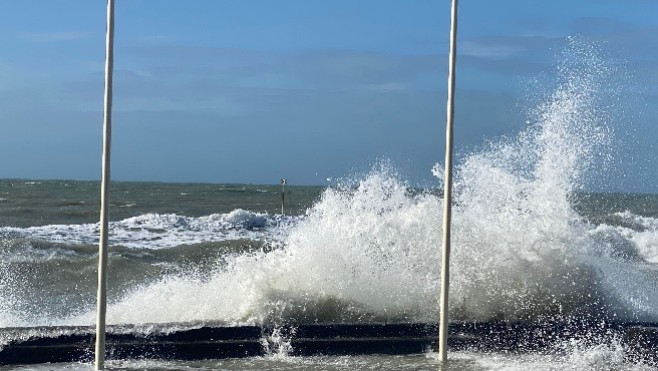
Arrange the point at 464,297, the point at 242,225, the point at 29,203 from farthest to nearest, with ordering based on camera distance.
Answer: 1. the point at 29,203
2. the point at 242,225
3. the point at 464,297

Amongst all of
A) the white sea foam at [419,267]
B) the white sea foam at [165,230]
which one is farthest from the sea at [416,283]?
the white sea foam at [165,230]

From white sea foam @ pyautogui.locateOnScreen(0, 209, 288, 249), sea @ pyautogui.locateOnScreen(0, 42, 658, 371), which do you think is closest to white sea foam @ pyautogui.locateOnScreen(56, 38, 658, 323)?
sea @ pyautogui.locateOnScreen(0, 42, 658, 371)

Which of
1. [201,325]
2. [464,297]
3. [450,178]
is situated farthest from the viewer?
[464,297]

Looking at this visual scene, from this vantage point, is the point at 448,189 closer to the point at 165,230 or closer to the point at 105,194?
the point at 105,194

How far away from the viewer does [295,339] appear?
625cm

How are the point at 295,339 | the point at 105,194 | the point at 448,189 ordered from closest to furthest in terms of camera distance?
1. the point at 105,194
2. the point at 448,189
3. the point at 295,339

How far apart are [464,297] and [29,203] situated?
32101 millimetres

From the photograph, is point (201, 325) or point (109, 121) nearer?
point (109, 121)

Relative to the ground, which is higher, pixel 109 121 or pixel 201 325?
pixel 109 121

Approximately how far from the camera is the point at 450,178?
5.37m

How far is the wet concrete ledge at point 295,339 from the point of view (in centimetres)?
588

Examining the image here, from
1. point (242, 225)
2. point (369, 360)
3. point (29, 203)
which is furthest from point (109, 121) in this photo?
point (29, 203)

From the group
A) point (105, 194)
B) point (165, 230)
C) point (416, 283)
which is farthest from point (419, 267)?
point (165, 230)

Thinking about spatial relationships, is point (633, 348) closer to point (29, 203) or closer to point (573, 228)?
point (573, 228)
